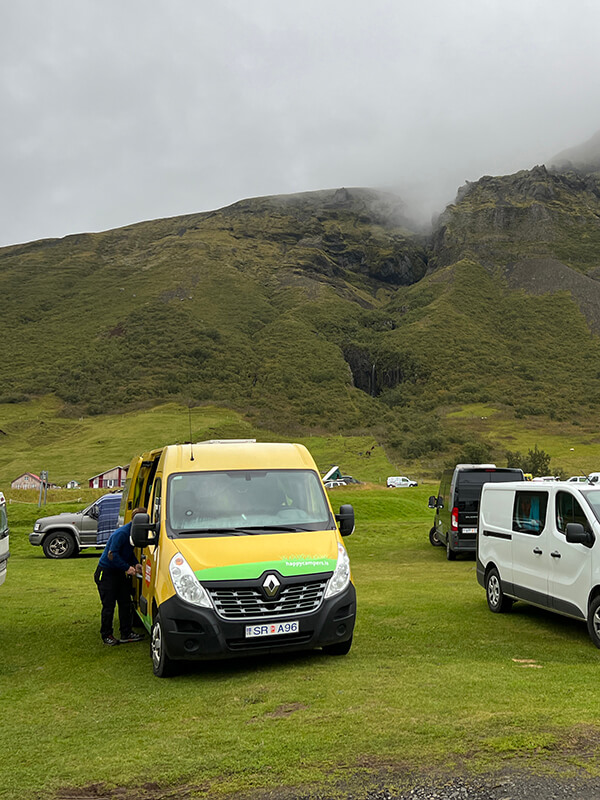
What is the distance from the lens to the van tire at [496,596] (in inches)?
409

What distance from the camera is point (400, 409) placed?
419ft

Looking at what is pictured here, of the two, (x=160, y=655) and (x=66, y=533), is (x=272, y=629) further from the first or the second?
(x=66, y=533)

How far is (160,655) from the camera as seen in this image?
279 inches

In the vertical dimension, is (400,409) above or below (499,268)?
below

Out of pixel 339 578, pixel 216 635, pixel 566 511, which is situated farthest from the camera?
pixel 566 511

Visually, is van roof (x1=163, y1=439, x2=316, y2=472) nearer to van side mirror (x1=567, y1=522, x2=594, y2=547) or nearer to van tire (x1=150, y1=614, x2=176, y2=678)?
van tire (x1=150, y1=614, x2=176, y2=678)

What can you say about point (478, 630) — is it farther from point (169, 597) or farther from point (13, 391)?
point (13, 391)

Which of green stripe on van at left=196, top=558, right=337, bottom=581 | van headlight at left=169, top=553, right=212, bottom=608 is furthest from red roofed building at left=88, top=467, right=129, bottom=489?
green stripe on van at left=196, top=558, right=337, bottom=581

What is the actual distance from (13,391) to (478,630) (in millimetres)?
128939

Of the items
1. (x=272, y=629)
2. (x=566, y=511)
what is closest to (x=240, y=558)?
(x=272, y=629)

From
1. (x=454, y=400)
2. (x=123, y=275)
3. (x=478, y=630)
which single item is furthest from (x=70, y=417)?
(x=478, y=630)

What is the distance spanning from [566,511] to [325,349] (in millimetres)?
147140

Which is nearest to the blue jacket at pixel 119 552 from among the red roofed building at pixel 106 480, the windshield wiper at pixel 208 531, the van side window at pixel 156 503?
the van side window at pixel 156 503

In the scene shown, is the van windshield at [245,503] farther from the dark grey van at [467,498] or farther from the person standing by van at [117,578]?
the dark grey van at [467,498]
